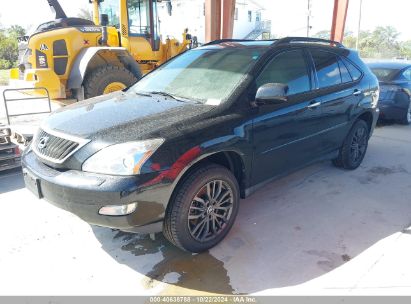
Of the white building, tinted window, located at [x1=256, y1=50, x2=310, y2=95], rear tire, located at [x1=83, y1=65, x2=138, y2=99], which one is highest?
the white building

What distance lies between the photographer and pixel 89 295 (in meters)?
2.48

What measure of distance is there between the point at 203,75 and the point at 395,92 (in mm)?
5667

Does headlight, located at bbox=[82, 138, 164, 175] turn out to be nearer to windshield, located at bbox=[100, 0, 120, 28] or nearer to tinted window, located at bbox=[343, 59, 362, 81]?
tinted window, located at bbox=[343, 59, 362, 81]

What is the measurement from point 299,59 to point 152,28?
5.82 m

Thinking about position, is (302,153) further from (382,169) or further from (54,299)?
(54,299)

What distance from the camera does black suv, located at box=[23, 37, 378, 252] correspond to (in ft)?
8.06

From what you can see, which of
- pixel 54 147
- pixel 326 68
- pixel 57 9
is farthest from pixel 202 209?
pixel 57 9

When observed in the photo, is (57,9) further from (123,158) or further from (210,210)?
(210,210)

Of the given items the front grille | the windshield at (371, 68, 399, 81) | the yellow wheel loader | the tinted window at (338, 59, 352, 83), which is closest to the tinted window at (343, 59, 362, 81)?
the tinted window at (338, 59, 352, 83)

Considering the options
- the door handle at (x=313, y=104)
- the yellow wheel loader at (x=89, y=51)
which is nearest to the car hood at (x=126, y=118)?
the door handle at (x=313, y=104)

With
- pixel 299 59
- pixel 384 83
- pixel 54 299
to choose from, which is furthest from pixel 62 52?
pixel 384 83

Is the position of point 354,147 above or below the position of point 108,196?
below

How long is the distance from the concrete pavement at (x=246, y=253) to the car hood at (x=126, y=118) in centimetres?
106

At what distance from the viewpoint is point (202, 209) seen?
2.86m
